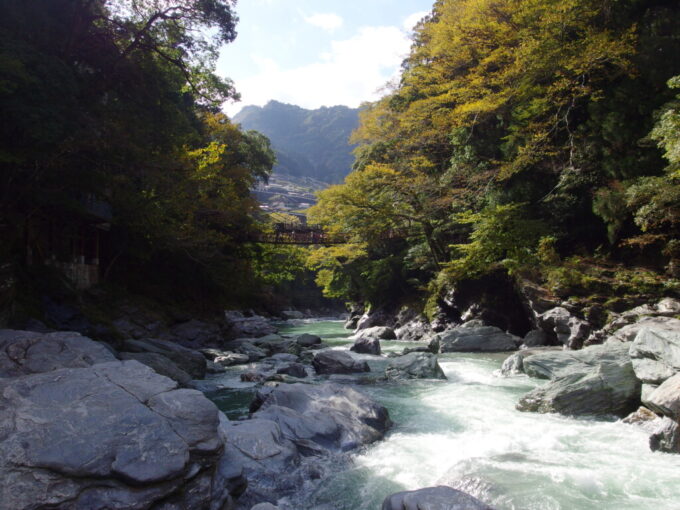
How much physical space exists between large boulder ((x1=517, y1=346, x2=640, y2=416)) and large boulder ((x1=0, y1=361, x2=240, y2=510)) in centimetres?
478

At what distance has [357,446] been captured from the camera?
552cm

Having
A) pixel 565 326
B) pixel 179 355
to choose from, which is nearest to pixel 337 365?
pixel 179 355

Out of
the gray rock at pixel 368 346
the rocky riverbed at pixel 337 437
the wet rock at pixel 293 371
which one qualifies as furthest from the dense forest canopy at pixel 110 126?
the gray rock at pixel 368 346

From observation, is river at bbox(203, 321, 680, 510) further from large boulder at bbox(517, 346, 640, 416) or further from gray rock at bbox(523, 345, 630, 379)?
gray rock at bbox(523, 345, 630, 379)

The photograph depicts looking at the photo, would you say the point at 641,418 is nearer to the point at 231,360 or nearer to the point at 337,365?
the point at 337,365

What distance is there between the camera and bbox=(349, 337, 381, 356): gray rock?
13.9 m

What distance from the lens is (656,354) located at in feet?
20.3

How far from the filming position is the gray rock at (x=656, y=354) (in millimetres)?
5953

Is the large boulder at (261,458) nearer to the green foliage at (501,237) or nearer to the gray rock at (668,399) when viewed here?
the gray rock at (668,399)

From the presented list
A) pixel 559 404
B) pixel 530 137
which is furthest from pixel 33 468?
pixel 530 137

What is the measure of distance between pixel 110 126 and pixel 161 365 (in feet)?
17.8

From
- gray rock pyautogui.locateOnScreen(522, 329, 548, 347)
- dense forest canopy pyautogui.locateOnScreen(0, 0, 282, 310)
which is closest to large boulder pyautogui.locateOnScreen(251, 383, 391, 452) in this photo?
dense forest canopy pyautogui.locateOnScreen(0, 0, 282, 310)

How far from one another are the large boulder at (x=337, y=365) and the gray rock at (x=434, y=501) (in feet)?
22.1

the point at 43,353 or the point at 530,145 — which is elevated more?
the point at 530,145
